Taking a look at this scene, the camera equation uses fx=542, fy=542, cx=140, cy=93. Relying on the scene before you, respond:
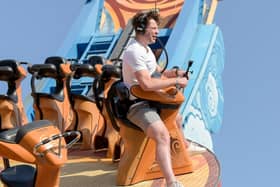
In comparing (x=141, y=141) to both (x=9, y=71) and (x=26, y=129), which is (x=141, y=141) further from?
(x=9, y=71)

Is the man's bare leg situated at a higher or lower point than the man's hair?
lower

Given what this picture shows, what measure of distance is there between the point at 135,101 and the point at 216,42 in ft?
16.2

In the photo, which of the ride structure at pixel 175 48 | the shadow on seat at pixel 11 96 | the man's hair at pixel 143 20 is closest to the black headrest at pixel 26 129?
the man's hair at pixel 143 20

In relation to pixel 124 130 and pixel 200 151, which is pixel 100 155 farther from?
pixel 124 130

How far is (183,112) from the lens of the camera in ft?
23.4

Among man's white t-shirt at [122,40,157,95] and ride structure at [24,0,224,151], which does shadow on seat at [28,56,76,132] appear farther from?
man's white t-shirt at [122,40,157,95]

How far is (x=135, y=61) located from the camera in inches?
144

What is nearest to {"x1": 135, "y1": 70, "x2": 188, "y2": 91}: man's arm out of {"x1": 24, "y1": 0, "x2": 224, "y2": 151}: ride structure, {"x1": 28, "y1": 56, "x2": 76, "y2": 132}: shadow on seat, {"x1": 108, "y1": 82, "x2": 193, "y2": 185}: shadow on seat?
{"x1": 108, "y1": 82, "x2": 193, "y2": 185}: shadow on seat

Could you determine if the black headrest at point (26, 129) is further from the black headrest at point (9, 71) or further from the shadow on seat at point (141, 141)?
the black headrest at point (9, 71)

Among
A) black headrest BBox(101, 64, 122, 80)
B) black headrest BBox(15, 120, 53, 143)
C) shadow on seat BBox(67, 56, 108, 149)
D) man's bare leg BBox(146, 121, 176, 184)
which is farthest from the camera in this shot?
shadow on seat BBox(67, 56, 108, 149)

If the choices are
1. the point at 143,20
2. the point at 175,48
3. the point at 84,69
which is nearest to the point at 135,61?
the point at 143,20

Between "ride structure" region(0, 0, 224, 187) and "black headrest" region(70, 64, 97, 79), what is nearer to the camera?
"black headrest" region(70, 64, 97, 79)

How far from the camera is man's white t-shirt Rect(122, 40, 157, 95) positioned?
12.0ft

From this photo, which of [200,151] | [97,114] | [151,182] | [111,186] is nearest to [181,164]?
[151,182]
